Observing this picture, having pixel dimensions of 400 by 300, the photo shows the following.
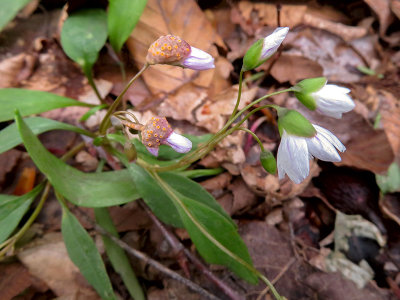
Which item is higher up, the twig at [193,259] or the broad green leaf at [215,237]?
the broad green leaf at [215,237]

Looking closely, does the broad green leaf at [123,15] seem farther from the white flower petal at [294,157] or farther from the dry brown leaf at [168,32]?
the white flower petal at [294,157]

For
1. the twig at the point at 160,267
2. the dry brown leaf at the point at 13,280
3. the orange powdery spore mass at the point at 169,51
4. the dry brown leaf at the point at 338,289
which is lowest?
the dry brown leaf at the point at 338,289

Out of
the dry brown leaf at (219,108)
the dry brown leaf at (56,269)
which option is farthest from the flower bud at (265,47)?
the dry brown leaf at (56,269)

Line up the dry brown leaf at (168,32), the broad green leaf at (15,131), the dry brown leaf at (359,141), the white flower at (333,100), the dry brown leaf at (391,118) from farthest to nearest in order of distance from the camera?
the dry brown leaf at (168,32), the dry brown leaf at (391,118), the dry brown leaf at (359,141), the broad green leaf at (15,131), the white flower at (333,100)

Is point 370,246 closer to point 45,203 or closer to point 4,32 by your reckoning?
point 45,203

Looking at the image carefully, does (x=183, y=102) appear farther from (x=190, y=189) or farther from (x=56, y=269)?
(x=56, y=269)

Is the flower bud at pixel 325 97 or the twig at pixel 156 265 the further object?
the twig at pixel 156 265

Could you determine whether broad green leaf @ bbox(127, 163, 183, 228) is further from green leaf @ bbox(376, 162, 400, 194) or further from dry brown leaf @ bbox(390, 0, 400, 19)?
dry brown leaf @ bbox(390, 0, 400, 19)
